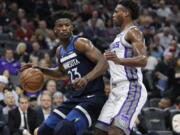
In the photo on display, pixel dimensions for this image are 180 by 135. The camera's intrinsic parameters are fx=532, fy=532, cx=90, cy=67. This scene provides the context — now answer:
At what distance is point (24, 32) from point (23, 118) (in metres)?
5.26

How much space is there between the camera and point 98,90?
6.39m

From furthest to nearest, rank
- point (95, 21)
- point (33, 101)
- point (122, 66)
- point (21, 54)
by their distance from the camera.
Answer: point (95, 21)
point (21, 54)
point (33, 101)
point (122, 66)

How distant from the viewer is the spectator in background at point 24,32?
47.3 feet

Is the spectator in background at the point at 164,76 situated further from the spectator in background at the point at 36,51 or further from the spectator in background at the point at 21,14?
the spectator in background at the point at 21,14

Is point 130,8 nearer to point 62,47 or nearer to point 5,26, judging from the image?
point 62,47

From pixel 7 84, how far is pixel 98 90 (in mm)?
5428

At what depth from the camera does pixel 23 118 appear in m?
9.63

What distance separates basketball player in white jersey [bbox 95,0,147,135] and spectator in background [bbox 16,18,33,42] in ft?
27.1

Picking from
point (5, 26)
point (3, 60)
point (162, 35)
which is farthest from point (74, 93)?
point (162, 35)

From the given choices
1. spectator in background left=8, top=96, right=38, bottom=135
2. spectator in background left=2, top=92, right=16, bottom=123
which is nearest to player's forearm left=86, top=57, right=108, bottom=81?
spectator in background left=8, top=96, right=38, bottom=135

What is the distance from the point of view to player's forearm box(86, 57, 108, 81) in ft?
19.9

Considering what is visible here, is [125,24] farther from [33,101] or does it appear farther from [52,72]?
[33,101]

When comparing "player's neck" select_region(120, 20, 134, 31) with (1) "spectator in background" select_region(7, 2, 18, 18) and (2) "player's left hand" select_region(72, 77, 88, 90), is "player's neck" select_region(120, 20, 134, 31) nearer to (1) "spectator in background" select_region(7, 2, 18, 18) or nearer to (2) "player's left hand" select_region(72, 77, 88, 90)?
(2) "player's left hand" select_region(72, 77, 88, 90)

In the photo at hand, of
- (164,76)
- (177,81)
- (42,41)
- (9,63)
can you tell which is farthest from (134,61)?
(42,41)
